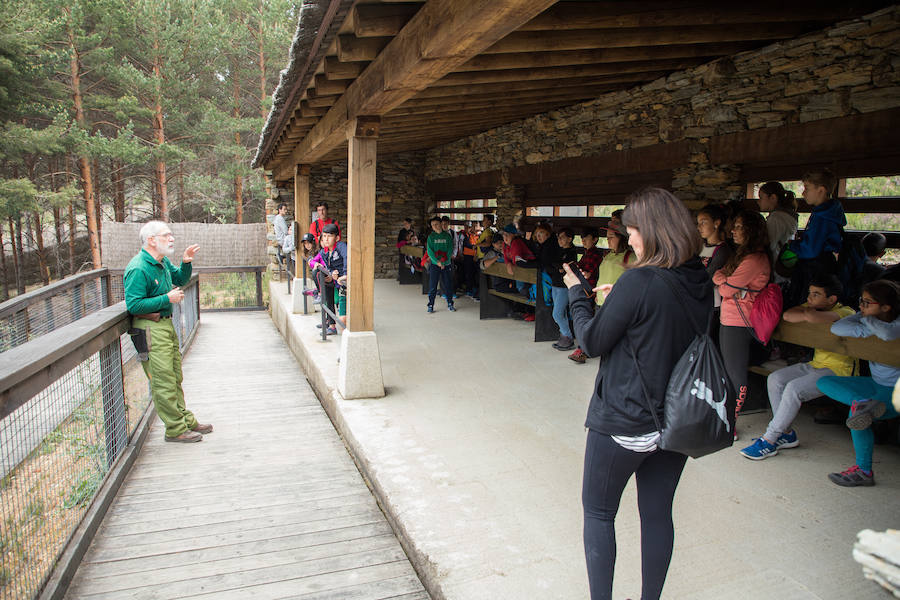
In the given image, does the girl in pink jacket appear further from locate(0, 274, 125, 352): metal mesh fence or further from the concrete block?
locate(0, 274, 125, 352): metal mesh fence

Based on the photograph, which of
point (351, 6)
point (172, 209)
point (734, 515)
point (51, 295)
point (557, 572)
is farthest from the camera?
point (172, 209)

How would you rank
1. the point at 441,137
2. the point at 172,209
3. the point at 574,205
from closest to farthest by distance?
the point at 574,205 < the point at 441,137 < the point at 172,209

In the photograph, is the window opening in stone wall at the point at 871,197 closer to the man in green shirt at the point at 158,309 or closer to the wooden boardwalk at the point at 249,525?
the wooden boardwalk at the point at 249,525

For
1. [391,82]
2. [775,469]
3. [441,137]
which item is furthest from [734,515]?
[441,137]

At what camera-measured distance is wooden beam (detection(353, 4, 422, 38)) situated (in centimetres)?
327

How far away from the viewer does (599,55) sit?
476cm

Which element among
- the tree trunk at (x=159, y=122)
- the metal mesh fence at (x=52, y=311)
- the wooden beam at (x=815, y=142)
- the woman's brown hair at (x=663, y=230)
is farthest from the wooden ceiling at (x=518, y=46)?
the tree trunk at (x=159, y=122)

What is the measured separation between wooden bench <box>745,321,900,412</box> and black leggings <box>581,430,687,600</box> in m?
1.88

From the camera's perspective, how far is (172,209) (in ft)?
79.8

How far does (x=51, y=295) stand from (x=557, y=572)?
5.86 meters

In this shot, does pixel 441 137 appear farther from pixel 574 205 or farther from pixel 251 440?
pixel 251 440

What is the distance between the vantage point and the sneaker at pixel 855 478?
A: 3123 millimetres

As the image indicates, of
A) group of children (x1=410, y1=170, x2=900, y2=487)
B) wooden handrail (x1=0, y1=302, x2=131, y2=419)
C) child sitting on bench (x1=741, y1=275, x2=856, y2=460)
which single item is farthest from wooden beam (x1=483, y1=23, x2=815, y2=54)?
wooden handrail (x1=0, y1=302, x2=131, y2=419)

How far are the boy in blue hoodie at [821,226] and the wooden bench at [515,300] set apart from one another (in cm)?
302
